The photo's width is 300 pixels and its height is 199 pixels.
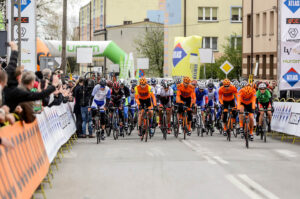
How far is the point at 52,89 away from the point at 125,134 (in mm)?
12671

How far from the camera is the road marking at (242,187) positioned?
9625mm

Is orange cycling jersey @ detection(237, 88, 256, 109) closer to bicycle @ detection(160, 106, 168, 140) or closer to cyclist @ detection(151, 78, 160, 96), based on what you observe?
bicycle @ detection(160, 106, 168, 140)

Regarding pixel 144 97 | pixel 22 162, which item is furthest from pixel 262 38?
pixel 22 162

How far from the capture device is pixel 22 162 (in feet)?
29.0

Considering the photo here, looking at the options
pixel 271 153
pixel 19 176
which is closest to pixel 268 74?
pixel 271 153

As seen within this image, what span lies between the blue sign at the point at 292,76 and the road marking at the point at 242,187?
488 inches

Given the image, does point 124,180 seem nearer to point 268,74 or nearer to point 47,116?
point 47,116

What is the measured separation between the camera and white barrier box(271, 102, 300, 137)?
19078mm

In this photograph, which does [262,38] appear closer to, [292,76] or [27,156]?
[292,76]

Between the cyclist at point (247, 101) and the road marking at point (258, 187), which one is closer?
the road marking at point (258, 187)

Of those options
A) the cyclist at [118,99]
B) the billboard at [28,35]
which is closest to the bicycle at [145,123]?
the cyclist at [118,99]

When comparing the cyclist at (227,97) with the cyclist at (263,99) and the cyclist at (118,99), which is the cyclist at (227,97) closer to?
the cyclist at (263,99)

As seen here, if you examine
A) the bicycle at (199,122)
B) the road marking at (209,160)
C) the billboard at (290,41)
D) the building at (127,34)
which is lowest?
the road marking at (209,160)

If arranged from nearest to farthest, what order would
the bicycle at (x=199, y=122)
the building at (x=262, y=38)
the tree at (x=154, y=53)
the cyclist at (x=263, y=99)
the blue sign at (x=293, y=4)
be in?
the cyclist at (x=263, y=99)
the bicycle at (x=199, y=122)
the blue sign at (x=293, y=4)
the building at (x=262, y=38)
the tree at (x=154, y=53)
